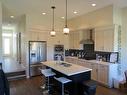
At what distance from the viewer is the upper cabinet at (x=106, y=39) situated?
512 centimetres

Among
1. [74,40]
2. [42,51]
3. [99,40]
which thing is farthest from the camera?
[74,40]

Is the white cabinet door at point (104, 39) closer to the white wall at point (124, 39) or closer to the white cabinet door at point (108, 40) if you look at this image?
the white cabinet door at point (108, 40)

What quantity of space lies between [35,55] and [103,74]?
3713mm

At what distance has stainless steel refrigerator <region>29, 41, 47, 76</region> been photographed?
6.76 m

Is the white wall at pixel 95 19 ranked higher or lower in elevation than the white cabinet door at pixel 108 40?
higher

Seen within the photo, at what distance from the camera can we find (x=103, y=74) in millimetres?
5172

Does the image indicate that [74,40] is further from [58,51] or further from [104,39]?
[104,39]

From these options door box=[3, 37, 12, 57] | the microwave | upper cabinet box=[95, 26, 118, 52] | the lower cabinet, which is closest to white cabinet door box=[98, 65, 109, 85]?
the lower cabinet

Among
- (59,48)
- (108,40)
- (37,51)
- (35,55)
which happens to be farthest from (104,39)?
(35,55)

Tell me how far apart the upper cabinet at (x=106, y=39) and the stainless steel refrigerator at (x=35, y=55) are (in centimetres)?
305

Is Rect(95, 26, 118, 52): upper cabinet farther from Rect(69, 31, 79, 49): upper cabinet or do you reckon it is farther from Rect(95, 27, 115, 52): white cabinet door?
Rect(69, 31, 79, 49): upper cabinet

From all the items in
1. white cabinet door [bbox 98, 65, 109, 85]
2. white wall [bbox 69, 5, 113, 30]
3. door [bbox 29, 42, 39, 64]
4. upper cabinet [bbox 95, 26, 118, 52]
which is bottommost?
white cabinet door [bbox 98, 65, 109, 85]

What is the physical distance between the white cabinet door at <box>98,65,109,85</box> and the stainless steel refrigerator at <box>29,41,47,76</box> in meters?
3.21

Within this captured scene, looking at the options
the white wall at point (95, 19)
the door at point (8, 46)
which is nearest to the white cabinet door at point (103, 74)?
the white wall at point (95, 19)
